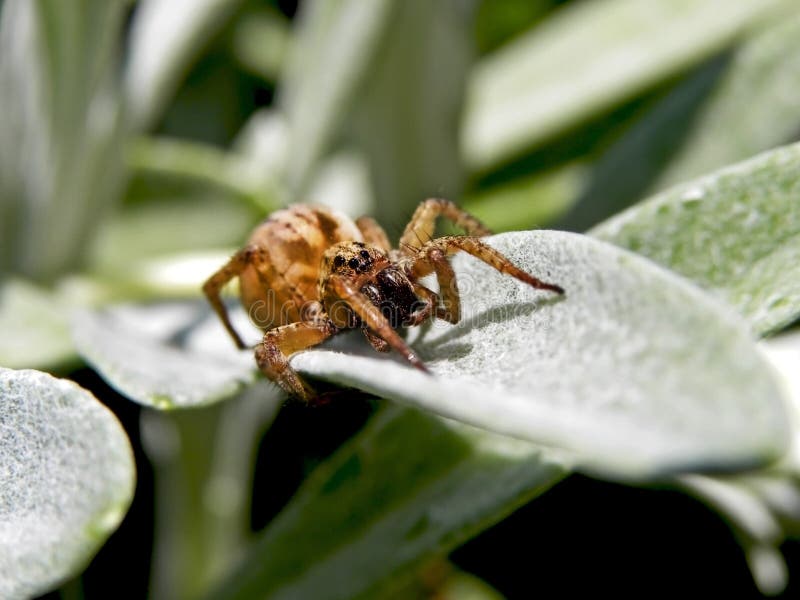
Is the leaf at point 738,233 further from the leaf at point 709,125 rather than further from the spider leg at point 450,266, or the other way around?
the leaf at point 709,125

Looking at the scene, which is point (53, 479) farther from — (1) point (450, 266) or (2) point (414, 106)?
(2) point (414, 106)

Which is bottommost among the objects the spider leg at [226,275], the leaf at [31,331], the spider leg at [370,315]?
the leaf at [31,331]

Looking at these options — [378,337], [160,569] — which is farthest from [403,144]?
[160,569]

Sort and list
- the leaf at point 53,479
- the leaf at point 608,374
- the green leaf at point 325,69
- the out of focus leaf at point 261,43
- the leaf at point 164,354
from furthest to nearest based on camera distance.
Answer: the out of focus leaf at point 261,43 < the green leaf at point 325,69 < the leaf at point 164,354 < the leaf at point 53,479 < the leaf at point 608,374

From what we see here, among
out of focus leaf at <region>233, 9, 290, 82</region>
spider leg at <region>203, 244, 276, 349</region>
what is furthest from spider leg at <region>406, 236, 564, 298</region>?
out of focus leaf at <region>233, 9, 290, 82</region>

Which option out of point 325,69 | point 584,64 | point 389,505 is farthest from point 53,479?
point 584,64

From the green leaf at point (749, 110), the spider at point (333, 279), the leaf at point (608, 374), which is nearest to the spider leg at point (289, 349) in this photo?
the spider at point (333, 279)
